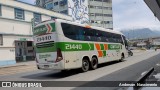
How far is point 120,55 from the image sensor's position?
22.9m

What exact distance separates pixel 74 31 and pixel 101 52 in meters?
4.29

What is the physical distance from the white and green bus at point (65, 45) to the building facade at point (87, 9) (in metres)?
60.4

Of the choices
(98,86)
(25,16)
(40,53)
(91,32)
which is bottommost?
(98,86)

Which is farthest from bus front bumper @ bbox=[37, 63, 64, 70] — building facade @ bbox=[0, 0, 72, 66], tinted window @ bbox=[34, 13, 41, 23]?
tinted window @ bbox=[34, 13, 41, 23]

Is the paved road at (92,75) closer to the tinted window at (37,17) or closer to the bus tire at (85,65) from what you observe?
the bus tire at (85,65)

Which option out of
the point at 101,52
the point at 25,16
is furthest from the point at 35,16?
the point at 101,52

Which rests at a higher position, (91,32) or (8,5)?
A: (8,5)

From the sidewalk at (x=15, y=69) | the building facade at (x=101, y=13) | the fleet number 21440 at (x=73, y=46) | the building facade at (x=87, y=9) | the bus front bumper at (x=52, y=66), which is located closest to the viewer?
the bus front bumper at (x=52, y=66)

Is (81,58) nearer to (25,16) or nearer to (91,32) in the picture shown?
(91,32)

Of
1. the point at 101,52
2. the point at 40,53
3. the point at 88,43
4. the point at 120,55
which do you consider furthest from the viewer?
the point at 120,55

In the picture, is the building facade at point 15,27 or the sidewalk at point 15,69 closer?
the sidewalk at point 15,69

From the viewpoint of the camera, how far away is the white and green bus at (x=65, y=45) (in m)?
13.3

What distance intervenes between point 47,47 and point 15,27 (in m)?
20.1

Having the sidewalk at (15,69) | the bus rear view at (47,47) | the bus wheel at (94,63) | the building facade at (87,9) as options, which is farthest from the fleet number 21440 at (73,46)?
the building facade at (87,9)
